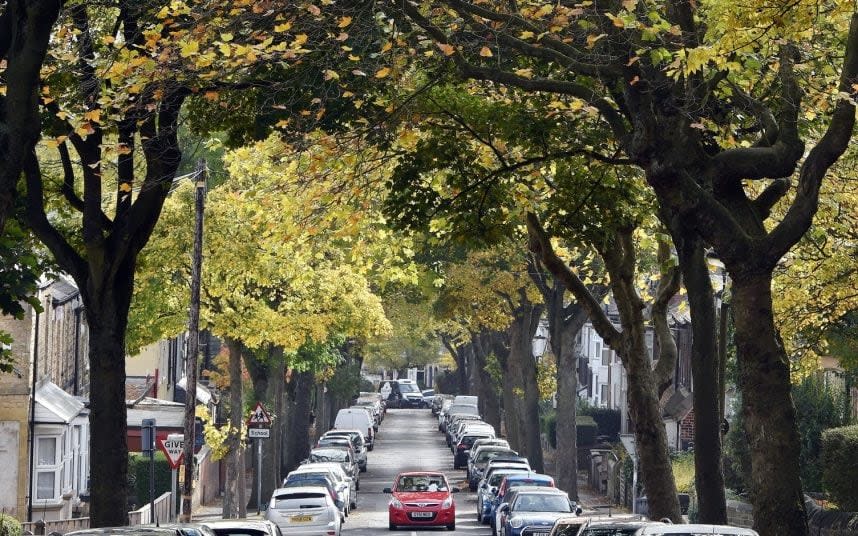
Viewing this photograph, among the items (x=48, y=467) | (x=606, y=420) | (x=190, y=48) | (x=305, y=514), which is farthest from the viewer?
(x=606, y=420)

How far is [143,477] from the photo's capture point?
4659cm

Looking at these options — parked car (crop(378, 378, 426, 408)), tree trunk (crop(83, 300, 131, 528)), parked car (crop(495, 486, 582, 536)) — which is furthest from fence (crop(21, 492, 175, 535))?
parked car (crop(378, 378, 426, 408))

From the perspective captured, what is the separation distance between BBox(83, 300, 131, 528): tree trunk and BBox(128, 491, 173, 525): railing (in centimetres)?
1716

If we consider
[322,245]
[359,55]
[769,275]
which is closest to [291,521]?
[322,245]

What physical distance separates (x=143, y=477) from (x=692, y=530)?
111 ft

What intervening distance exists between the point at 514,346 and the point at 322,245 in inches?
1112

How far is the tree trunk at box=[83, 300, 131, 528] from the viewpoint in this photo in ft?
62.3

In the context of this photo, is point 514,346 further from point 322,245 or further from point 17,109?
point 17,109

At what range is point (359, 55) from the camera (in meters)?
18.7

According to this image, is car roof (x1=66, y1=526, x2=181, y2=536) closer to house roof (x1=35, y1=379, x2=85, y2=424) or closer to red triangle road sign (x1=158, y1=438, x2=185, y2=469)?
red triangle road sign (x1=158, y1=438, x2=185, y2=469)

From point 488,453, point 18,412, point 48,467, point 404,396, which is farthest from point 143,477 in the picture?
point 404,396

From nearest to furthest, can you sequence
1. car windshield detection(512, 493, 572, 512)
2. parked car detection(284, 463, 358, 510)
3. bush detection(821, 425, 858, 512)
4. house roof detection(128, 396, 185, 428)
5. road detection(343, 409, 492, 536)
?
bush detection(821, 425, 858, 512) < car windshield detection(512, 493, 572, 512) < parked car detection(284, 463, 358, 510) < road detection(343, 409, 492, 536) < house roof detection(128, 396, 185, 428)

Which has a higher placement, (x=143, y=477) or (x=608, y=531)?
(x=143, y=477)

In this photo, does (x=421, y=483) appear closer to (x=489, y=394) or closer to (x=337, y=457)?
(x=337, y=457)
